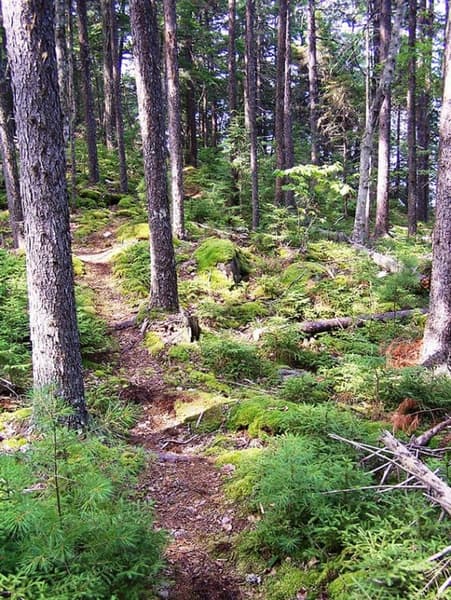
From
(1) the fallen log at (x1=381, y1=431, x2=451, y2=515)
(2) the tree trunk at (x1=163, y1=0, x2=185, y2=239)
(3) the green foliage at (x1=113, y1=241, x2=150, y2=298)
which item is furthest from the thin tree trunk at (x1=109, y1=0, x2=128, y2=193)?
(1) the fallen log at (x1=381, y1=431, x2=451, y2=515)

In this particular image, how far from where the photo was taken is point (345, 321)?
8.14 metres

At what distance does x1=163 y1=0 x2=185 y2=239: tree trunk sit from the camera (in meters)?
11.5

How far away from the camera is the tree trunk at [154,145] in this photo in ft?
24.1

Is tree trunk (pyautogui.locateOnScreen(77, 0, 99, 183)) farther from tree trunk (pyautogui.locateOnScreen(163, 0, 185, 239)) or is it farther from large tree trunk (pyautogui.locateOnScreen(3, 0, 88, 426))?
large tree trunk (pyautogui.locateOnScreen(3, 0, 88, 426))

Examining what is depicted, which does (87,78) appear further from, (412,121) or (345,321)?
(345,321)

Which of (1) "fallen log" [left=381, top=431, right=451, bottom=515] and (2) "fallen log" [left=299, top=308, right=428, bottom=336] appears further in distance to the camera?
(2) "fallen log" [left=299, top=308, right=428, bottom=336]

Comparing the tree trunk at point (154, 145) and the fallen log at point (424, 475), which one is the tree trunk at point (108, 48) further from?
the fallen log at point (424, 475)

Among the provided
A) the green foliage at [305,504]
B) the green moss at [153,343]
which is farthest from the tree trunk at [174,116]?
the green foliage at [305,504]

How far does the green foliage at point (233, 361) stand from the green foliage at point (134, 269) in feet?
10.6

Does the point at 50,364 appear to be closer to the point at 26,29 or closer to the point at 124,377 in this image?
the point at 124,377

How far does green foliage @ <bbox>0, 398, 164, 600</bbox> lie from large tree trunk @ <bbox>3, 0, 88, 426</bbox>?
173cm

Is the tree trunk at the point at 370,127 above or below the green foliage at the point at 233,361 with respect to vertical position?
above

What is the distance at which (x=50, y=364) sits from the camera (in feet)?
14.4

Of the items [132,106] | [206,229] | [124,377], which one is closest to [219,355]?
[124,377]
